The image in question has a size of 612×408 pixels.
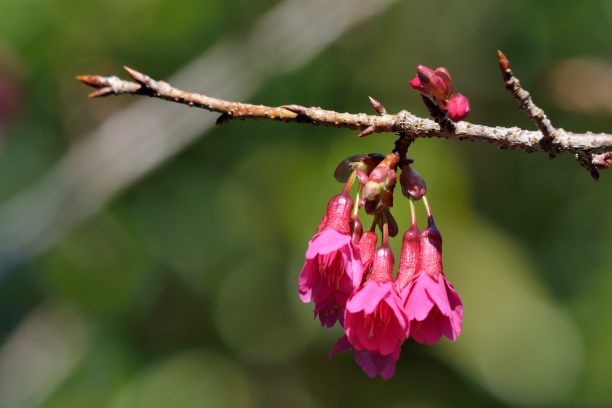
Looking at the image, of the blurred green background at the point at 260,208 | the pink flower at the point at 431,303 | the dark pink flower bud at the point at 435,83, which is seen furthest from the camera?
the blurred green background at the point at 260,208

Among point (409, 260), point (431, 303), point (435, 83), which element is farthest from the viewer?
point (409, 260)

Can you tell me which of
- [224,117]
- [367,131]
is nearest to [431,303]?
[367,131]

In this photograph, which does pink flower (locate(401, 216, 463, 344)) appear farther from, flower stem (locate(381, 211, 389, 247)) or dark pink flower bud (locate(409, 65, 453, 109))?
dark pink flower bud (locate(409, 65, 453, 109))

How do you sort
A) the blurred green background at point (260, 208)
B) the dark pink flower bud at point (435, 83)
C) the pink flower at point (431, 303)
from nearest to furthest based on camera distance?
the dark pink flower bud at point (435, 83) < the pink flower at point (431, 303) < the blurred green background at point (260, 208)

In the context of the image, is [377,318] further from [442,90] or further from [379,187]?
[442,90]

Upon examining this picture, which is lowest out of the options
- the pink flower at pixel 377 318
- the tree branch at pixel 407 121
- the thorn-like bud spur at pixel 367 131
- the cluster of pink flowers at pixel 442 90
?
the pink flower at pixel 377 318

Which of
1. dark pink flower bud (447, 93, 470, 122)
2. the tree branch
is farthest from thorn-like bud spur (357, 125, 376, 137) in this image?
dark pink flower bud (447, 93, 470, 122)

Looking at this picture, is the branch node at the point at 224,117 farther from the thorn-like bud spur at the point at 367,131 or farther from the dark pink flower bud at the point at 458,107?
the dark pink flower bud at the point at 458,107

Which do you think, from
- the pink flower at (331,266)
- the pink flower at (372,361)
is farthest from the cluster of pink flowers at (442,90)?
the pink flower at (372,361)
